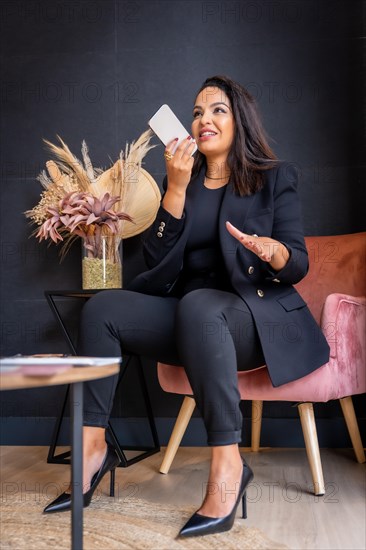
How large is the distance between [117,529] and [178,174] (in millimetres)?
984

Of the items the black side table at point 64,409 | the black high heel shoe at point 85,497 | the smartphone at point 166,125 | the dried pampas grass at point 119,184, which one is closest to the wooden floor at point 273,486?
the black side table at point 64,409

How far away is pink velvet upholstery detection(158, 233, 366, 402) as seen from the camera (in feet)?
6.61

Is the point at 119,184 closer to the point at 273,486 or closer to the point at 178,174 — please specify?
the point at 178,174

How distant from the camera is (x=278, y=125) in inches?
114

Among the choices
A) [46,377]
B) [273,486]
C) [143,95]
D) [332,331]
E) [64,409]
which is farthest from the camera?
[143,95]

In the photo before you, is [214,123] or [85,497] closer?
[85,497]

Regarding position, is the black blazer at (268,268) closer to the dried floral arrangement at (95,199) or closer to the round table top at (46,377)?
the dried floral arrangement at (95,199)

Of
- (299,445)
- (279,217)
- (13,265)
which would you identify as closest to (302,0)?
(279,217)

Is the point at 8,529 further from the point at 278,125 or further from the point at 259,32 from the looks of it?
the point at 259,32

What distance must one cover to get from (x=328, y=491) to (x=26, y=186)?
70.9 inches

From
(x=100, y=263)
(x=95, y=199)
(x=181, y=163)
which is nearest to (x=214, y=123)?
(x=181, y=163)

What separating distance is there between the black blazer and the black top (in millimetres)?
40

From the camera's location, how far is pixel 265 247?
72.8 inches

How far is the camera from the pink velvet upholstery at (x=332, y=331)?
6.61 feet
